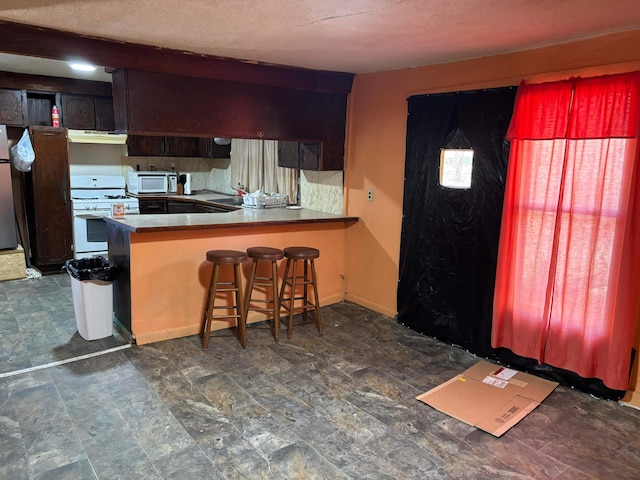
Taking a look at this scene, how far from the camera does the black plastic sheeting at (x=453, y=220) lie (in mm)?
3355

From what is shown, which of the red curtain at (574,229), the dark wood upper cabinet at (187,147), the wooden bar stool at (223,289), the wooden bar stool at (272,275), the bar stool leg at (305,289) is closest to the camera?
the red curtain at (574,229)

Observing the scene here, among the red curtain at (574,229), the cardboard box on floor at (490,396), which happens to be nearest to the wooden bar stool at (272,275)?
the cardboard box on floor at (490,396)

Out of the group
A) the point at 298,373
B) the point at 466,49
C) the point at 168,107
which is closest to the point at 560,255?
the point at 466,49

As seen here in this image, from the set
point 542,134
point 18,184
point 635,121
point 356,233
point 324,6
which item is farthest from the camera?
point 18,184

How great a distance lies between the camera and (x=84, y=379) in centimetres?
309

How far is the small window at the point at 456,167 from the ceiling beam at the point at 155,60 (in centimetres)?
132

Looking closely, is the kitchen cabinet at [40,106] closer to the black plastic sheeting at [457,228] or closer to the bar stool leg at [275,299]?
the bar stool leg at [275,299]

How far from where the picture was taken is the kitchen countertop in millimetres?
3617

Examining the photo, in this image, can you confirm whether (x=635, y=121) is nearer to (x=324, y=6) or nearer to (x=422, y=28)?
(x=422, y=28)

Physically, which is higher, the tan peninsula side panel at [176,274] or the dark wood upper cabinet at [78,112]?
the dark wood upper cabinet at [78,112]

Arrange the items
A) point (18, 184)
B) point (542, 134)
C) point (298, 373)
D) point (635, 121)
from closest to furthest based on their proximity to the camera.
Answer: point (635, 121) → point (542, 134) → point (298, 373) → point (18, 184)

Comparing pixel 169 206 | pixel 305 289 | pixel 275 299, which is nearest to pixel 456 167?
pixel 305 289

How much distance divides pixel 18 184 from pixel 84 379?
3754mm

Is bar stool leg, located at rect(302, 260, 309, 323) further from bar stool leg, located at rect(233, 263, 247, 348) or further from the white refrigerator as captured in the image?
the white refrigerator
